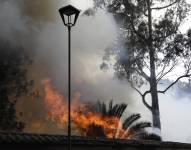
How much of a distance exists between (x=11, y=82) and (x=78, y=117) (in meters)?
5.12

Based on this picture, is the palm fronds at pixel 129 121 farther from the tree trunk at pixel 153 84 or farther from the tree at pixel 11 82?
the tree at pixel 11 82

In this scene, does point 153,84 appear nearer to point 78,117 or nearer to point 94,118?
point 94,118

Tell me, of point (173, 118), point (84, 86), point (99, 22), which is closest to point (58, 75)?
point (84, 86)

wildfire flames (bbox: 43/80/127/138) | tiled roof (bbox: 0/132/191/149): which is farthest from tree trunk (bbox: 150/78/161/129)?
tiled roof (bbox: 0/132/191/149)

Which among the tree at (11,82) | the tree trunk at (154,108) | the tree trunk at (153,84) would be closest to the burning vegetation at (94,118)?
the tree trunk at (154,108)

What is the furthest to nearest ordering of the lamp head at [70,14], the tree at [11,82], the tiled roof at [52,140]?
the tree at [11,82] < the lamp head at [70,14] < the tiled roof at [52,140]

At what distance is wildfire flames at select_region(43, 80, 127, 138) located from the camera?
2806 cm

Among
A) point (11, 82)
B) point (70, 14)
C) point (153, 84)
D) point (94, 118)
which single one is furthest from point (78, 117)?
point (70, 14)

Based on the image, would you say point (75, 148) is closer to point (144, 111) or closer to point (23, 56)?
point (23, 56)

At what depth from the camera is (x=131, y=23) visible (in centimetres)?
3500

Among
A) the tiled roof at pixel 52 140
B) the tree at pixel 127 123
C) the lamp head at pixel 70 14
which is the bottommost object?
the tiled roof at pixel 52 140

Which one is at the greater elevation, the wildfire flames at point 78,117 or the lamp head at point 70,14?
the lamp head at point 70,14

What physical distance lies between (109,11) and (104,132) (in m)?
11.8

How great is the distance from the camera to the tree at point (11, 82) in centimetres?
2584
